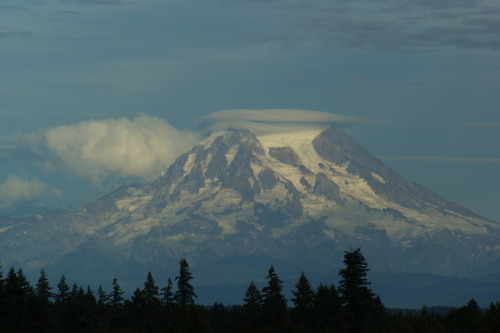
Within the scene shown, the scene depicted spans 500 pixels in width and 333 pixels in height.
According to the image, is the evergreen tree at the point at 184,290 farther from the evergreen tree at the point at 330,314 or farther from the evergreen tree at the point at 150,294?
the evergreen tree at the point at 330,314

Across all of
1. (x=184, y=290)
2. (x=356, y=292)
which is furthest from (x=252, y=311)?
(x=356, y=292)

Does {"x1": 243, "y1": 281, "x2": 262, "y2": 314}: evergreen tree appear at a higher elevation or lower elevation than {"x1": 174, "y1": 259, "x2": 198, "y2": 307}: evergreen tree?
lower

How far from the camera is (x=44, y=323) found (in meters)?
148

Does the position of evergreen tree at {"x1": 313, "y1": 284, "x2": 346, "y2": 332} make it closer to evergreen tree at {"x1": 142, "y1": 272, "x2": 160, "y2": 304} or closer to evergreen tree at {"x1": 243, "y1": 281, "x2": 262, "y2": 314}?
evergreen tree at {"x1": 243, "y1": 281, "x2": 262, "y2": 314}

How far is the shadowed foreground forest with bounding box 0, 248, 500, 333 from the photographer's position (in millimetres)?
148500

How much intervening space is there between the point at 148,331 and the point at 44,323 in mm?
25288

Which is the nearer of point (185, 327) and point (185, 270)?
point (185, 327)

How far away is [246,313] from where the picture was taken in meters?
174

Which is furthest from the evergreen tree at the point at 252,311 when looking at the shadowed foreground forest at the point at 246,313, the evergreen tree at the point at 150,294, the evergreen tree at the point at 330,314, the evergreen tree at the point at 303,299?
the evergreen tree at the point at 150,294

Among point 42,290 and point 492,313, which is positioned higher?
point 42,290

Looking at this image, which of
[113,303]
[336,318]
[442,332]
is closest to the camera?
[442,332]


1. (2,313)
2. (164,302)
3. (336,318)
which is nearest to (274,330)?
(336,318)

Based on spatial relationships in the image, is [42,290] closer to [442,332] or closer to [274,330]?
[274,330]

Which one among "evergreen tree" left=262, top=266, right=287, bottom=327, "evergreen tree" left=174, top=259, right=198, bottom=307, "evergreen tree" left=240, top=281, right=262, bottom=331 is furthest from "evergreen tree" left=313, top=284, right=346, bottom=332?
"evergreen tree" left=174, top=259, right=198, bottom=307
